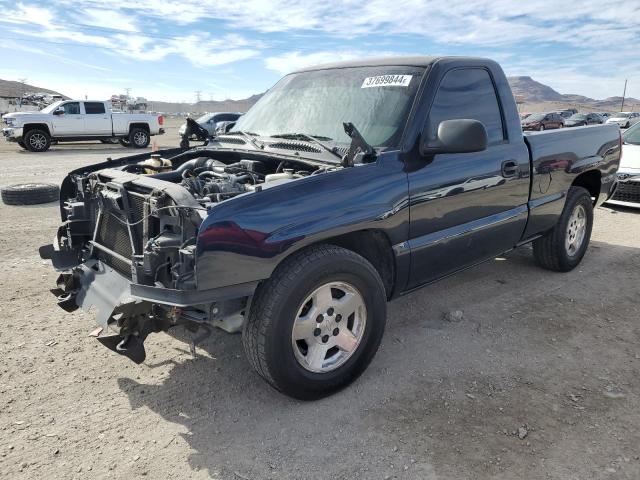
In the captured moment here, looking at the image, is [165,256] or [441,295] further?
[441,295]

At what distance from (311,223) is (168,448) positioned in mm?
1411

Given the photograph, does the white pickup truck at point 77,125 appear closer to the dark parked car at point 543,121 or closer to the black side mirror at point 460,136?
the black side mirror at point 460,136

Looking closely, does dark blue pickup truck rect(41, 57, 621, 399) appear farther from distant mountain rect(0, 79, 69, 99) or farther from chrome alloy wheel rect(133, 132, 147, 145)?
distant mountain rect(0, 79, 69, 99)

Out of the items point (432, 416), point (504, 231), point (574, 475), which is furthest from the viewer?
point (504, 231)

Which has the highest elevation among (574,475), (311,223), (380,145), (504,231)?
(380,145)

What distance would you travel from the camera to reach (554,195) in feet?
15.5

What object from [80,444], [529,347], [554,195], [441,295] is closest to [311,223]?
[80,444]

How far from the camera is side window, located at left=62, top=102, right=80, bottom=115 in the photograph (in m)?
19.5

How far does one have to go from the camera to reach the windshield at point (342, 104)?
3451 mm

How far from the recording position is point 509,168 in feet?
13.2

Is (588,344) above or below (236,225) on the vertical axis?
below

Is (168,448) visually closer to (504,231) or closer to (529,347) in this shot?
(529,347)

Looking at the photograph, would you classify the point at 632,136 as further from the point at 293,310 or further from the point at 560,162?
the point at 293,310

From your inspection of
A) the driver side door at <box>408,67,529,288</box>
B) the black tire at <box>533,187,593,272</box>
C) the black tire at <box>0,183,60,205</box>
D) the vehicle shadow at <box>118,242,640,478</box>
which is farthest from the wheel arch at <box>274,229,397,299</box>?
the black tire at <box>0,183,60,205</box>
